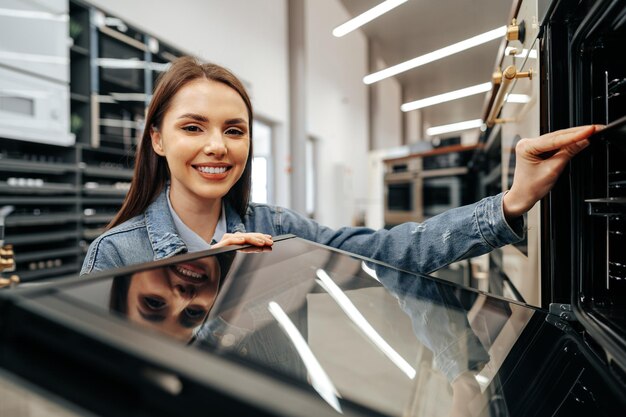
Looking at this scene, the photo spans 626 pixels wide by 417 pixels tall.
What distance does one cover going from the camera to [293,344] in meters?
0.46

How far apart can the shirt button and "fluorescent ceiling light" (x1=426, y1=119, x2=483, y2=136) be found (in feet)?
23.1

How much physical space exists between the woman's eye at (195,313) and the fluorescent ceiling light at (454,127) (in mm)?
7029

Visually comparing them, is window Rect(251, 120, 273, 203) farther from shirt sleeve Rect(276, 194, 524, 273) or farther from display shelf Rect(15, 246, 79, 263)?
shirt sleeve Rect(276, 194, 524, 273)

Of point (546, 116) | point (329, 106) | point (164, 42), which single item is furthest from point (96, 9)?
point (329, 106)

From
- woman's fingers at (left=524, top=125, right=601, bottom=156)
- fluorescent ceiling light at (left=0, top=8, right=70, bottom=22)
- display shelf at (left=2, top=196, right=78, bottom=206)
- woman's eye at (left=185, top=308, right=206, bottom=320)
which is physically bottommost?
woman's eye at (left=185, top=308, right=206, bottom=320)

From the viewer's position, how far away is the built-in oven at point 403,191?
4.15m

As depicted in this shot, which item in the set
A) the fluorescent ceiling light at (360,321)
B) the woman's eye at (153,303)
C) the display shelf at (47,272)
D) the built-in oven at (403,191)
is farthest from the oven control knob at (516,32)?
the built-in oven at (403,191)

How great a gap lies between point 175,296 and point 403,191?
13.6 feet

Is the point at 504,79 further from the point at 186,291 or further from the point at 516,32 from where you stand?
the point at 186,291

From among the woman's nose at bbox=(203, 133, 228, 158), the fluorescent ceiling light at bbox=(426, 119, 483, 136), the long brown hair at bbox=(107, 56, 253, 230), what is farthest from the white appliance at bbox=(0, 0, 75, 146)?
the fluorescent ceiling light at bbox=(426, 119, 483, 136)

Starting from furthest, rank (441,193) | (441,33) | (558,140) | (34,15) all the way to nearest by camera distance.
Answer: (441,193) → (441,33) → (34,15) → (558,140)

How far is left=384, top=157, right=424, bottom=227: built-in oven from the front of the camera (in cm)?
415

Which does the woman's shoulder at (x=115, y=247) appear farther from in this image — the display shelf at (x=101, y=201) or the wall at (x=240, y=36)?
the wall at (x=240, y=36)

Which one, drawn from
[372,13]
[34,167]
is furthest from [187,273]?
[372,13]
